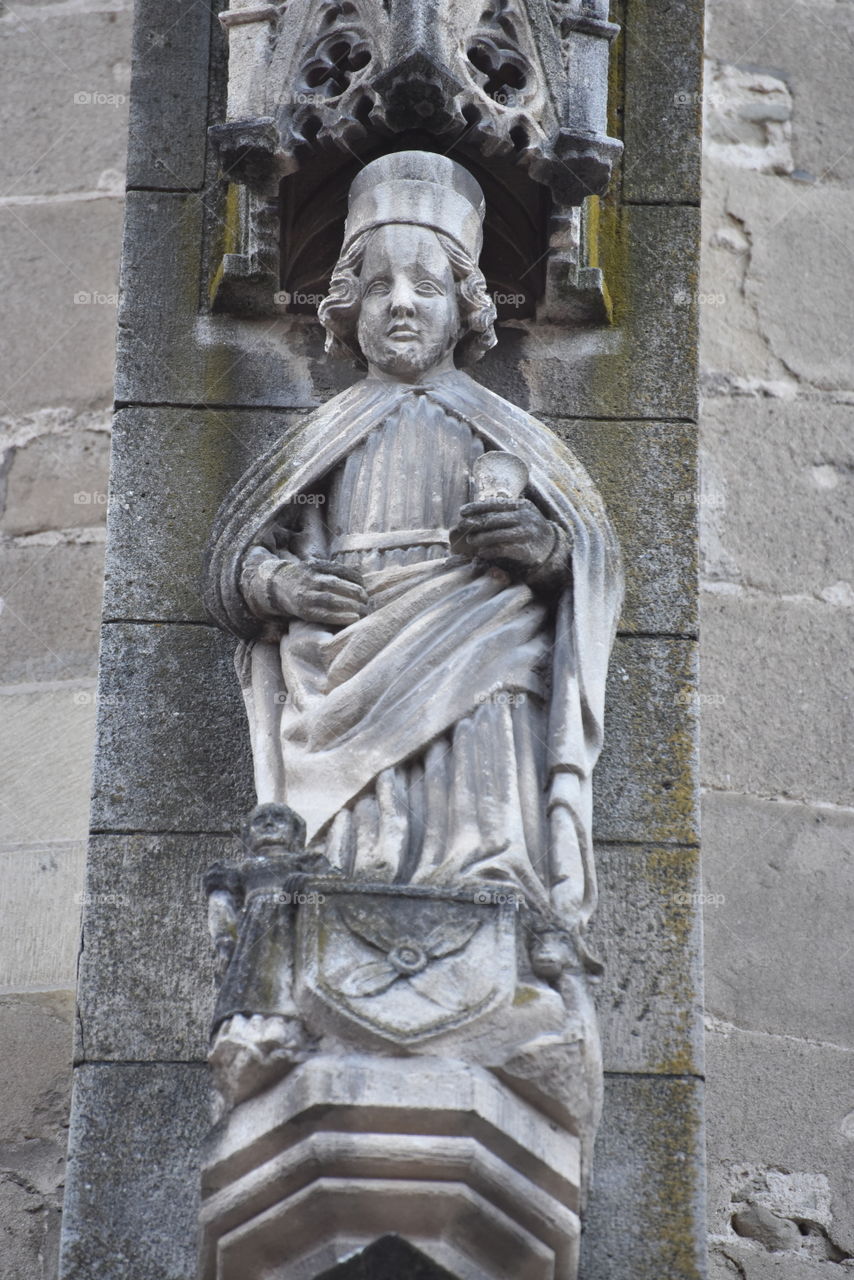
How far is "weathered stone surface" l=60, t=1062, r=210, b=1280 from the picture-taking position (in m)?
5.04

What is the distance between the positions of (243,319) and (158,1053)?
157 centimetres

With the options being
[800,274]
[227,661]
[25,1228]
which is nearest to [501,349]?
[227,661]

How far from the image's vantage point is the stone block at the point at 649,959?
524 cm

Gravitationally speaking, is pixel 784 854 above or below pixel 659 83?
below

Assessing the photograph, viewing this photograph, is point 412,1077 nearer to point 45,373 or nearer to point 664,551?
point 664,551

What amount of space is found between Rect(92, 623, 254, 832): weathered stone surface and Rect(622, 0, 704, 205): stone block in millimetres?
1380

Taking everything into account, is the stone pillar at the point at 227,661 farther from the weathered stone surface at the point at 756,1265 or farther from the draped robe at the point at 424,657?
the weathered stone surface at the point at 756,1265

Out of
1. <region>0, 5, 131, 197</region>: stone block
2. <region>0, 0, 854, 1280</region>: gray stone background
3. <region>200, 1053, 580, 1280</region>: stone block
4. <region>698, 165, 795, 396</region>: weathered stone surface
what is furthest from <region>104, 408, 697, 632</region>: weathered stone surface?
<region>0, 5, 131, 197</region>: stone block

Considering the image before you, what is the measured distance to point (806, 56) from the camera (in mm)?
7348

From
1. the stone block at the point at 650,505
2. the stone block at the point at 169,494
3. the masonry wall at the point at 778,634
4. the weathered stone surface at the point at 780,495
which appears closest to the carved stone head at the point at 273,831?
the stone block at the point at 169,494

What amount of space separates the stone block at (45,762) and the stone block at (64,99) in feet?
4.72

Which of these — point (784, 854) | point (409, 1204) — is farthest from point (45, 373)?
point (409, 1204)

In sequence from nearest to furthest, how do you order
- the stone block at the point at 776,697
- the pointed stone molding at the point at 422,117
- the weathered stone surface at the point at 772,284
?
the pointed stone molding at the point at 422,117
the stone block at the point at 776,697
the weathered stone surface at the point at 772,284

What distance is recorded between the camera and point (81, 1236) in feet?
16.6
